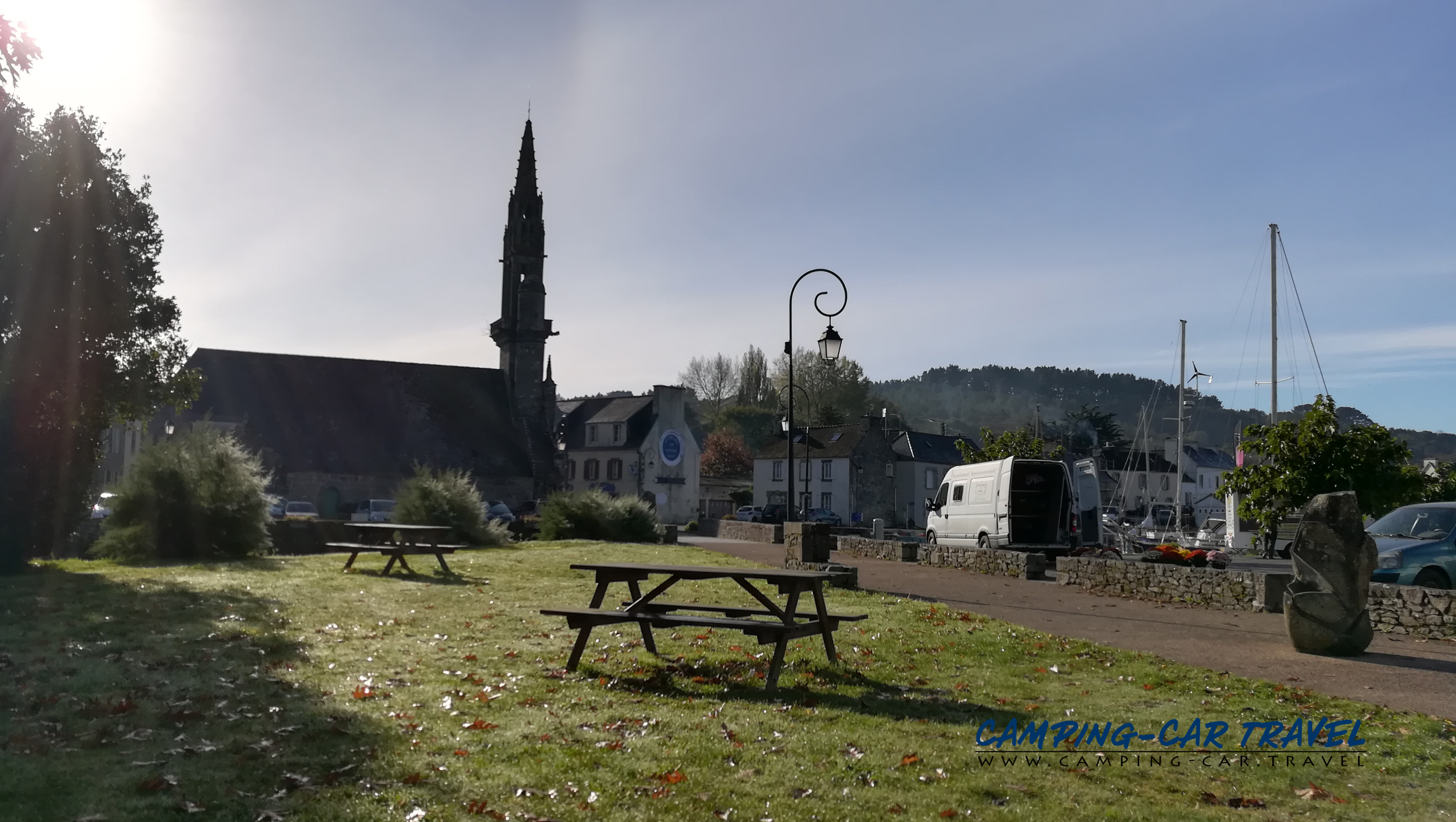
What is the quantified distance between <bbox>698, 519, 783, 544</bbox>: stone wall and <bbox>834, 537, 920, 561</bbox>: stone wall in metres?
3.95

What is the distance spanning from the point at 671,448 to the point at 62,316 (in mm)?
47631

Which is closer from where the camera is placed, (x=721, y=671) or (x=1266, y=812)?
(x=1266, y=812)

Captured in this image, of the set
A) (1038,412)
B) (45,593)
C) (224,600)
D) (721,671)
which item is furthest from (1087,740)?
(1038,412)

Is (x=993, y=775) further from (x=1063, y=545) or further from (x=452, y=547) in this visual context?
(x=1063, y=545)

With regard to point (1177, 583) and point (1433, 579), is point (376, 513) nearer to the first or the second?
A: point (1177, 583)

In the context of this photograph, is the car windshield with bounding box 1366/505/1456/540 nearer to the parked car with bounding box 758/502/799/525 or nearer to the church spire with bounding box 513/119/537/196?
the parked car with bounding box 758/502/799/525

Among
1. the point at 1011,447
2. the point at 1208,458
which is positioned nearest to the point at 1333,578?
the point at 1011,447

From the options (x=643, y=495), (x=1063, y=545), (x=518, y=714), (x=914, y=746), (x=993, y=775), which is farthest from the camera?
(x=643, y=495)

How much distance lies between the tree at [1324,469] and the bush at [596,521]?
16979mm

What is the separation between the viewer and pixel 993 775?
217 inches

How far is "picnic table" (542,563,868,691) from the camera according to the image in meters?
7.86

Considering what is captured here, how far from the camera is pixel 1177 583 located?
15945mm

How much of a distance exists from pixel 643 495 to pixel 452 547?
1741 inches

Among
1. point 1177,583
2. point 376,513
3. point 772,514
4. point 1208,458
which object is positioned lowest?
point 772,514
